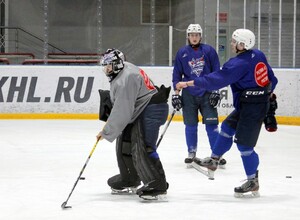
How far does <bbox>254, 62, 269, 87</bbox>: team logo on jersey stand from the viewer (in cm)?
420

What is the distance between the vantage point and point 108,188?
4.60 meters

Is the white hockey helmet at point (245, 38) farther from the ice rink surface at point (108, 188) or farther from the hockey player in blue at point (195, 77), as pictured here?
the hockey player in blue at point (195, 77)

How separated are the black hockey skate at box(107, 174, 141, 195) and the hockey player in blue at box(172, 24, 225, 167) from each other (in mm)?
1377

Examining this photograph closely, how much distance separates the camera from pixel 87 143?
7.23 metres

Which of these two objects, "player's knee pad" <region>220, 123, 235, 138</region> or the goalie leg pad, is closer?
the goalie leg pad

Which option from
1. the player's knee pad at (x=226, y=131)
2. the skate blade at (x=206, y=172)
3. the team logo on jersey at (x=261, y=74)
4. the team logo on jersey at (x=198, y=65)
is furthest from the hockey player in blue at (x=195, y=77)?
the team logo on jersey at (x=261, y=74)

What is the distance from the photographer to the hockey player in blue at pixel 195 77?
5.75m

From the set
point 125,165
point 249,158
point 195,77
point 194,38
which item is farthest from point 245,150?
point 194,38

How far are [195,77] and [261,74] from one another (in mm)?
1615

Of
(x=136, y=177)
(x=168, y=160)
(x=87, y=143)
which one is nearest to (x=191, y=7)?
(x=87, y=143)

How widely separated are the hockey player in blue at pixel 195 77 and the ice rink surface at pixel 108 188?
0.35 meters

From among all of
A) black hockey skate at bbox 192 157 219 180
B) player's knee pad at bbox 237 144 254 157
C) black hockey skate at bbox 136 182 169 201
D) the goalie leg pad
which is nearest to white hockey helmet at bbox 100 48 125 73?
the goalie leg pad

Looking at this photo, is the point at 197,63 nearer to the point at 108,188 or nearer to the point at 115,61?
the point at 108,188

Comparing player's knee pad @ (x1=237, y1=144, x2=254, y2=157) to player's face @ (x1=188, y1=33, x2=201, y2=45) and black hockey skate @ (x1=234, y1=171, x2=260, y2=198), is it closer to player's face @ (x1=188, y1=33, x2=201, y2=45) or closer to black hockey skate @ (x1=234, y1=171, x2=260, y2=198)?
black hockey skate @ (x1=234, y1=171, x2=260, y2=198)
